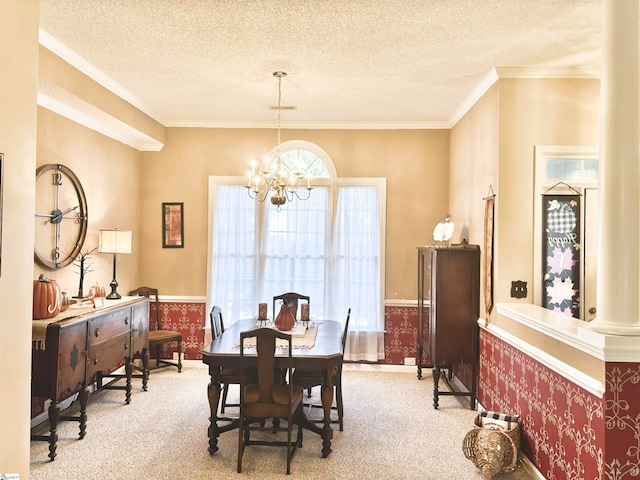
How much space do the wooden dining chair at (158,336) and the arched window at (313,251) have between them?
64 cm

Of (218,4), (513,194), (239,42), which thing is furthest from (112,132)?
(513,194)

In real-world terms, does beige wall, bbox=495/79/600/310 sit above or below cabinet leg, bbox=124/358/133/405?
above

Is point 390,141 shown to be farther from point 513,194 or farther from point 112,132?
point 112,132

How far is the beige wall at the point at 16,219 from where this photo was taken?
6.89 ft

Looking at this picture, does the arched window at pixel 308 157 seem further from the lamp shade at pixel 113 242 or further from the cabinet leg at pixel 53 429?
the cabinet leg at pixel 53 429

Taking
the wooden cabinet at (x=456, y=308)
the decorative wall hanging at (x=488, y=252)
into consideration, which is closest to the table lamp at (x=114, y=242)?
the wooden cabinet at (x=456, y=308)

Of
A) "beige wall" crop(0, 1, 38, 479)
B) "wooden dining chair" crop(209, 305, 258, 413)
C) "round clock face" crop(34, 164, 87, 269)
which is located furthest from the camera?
"round clock face" crop(34, 164, 87, 269)

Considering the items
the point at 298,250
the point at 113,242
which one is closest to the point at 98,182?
the point at 113,242

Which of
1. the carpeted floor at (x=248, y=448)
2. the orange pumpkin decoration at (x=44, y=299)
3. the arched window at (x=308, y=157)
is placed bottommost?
the carpeted floor at (x=248, y=448)

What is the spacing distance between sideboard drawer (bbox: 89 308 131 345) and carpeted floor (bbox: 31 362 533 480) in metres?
0.76

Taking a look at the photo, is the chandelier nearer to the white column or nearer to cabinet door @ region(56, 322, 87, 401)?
cabinet door @ region(56, 322, 87, 401)

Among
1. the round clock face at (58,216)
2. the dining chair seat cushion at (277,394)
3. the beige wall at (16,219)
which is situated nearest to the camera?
the beige wall at (16,219)

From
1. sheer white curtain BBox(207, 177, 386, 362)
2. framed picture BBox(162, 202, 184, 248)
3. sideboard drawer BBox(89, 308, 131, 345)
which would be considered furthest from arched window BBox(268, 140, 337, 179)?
sideboard drawer BBox(89, 308, 131, 345)

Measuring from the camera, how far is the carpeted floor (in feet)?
10.2
